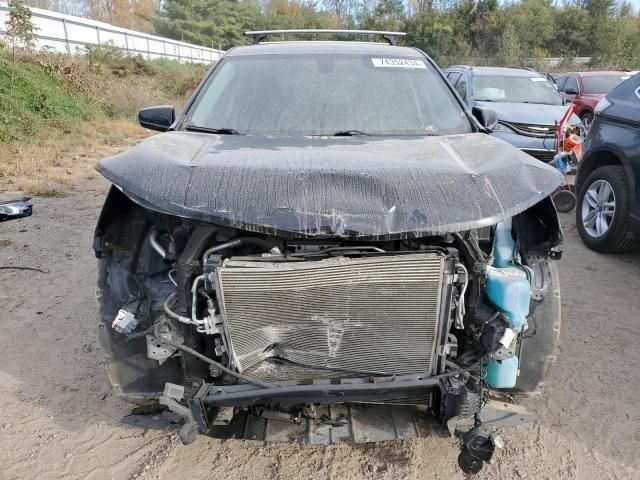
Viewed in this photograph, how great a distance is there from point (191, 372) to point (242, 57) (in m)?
2.19

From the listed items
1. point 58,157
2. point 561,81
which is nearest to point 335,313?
point 58,157

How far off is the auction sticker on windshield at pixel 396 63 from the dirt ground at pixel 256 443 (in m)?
2.04

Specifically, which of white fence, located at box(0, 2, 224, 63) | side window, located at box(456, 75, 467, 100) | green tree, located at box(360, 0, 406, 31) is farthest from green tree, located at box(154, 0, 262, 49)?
side window, located at box(456, 75, 467, 100)

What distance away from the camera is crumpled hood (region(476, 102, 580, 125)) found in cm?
766

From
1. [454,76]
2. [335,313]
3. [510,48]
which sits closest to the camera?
[335,313]

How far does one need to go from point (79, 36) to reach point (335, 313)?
19.0 meters

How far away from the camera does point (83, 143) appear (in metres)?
11.0

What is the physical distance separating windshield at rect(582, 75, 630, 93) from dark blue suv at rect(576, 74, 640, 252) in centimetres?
841

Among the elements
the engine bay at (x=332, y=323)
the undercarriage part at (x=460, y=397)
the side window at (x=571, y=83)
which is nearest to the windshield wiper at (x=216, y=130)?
the engine bay at (x=332, y=323)

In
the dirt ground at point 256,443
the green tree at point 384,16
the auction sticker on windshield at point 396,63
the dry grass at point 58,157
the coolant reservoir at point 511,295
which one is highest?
the green tree at point 384,16

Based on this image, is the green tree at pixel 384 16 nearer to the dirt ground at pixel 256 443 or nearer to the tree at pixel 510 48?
the tree at pixel 510 48

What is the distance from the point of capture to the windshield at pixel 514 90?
28.4ft

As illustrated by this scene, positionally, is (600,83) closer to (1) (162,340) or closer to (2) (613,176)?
(2) (613,176)

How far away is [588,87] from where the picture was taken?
12.4 m
